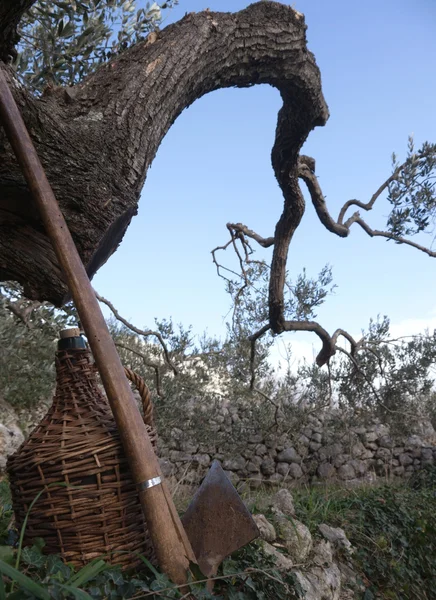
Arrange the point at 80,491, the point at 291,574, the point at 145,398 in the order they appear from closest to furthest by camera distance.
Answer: the point at 80,491 → the point at 145,398 → the point at 291,574

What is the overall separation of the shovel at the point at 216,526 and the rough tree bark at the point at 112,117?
1103mm

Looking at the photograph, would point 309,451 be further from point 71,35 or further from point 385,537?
point 71,35

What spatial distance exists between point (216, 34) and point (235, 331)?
5.65 m

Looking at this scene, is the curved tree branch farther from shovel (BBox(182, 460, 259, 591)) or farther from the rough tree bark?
shovel (BBox(182, 460, 259, 591))

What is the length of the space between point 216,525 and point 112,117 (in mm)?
1934

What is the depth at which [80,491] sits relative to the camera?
1.85 metres

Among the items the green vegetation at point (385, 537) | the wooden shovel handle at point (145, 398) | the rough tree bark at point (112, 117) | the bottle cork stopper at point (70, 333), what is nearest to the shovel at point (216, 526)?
the wooden shovel handle at point (145, 398)

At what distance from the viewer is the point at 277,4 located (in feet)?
12.8

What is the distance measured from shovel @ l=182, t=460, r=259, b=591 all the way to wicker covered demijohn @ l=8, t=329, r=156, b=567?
0.68 ft

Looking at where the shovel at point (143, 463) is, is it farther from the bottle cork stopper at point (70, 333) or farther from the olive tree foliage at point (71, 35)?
the olive tree foliage at point (71, 35)

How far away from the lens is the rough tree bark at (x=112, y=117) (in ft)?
8.07

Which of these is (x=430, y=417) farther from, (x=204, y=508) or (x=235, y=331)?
→ (x=204, y=508)

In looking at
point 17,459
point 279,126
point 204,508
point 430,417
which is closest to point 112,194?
point 17,459

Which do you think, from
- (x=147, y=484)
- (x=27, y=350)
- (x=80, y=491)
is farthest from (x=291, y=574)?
(x=27, y=350)
